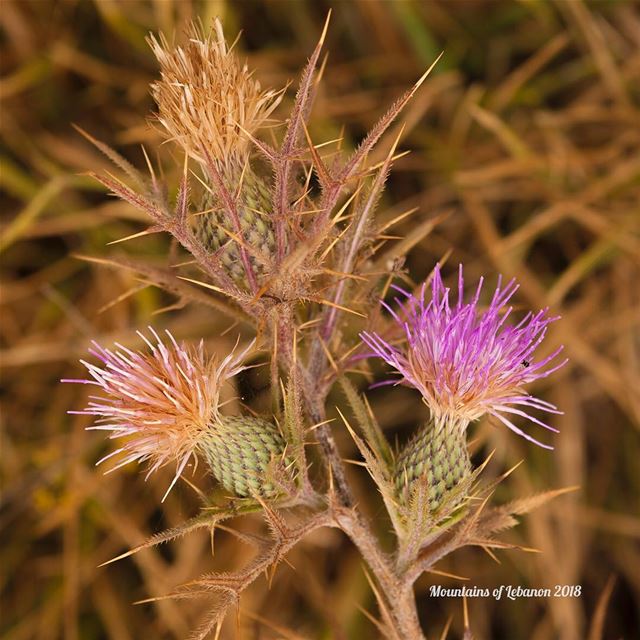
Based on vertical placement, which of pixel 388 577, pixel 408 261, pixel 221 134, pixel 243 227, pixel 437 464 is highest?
pixel 408 261

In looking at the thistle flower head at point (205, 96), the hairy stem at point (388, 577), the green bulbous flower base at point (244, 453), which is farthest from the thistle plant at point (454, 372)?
the thistle flower head at point (205, 96)

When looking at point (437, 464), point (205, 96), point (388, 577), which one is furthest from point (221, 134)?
point (388, 577)

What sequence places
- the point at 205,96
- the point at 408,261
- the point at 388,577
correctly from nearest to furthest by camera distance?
the point at 205,96
the point at 388,577
the point at 408,261

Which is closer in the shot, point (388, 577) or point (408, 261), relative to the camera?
point (388, 577)

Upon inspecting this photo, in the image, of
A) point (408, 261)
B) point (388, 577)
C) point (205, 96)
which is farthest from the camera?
point (408, 261)

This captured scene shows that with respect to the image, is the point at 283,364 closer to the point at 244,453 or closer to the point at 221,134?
the point at 244,453

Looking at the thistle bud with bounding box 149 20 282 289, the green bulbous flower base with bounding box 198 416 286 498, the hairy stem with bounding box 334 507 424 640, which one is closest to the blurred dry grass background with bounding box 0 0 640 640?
the hairy stem with bounding box 334 507 424 640

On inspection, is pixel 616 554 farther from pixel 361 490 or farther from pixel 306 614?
pixel 306 614
